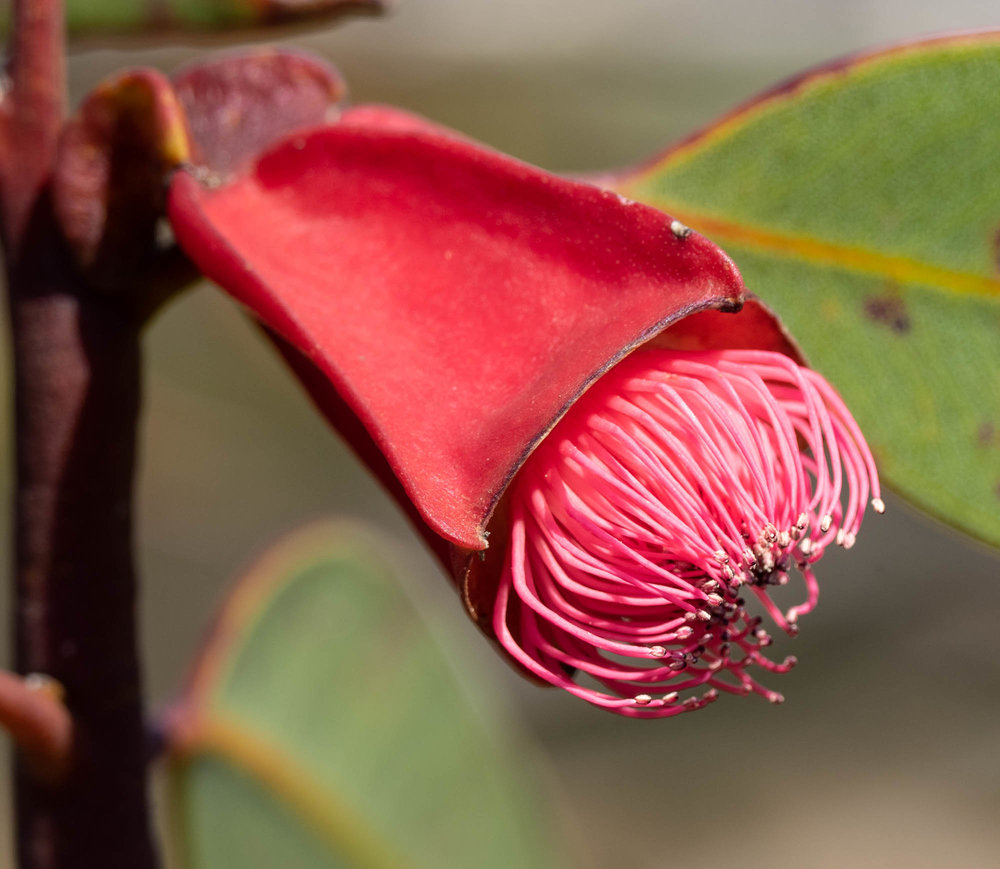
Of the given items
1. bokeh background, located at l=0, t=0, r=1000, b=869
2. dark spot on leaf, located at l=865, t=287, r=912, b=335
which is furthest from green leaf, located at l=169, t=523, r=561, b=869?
bokeh background, located at l=0, t=0, r=1000, b=869

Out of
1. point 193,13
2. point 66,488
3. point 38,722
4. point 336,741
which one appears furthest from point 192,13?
point 336,741

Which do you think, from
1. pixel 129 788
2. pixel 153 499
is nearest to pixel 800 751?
pixel 153 499

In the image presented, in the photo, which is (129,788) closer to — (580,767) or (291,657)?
(291,657)

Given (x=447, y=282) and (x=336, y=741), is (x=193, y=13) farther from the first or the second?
(x=336, y=741)

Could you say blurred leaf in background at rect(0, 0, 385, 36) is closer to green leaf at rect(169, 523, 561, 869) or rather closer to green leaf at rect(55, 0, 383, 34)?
green leaf at rect(55, 0, 383, 34)

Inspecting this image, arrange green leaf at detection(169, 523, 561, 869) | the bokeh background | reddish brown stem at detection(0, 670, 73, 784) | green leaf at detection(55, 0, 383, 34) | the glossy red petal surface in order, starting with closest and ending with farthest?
the glossy red petal surface, reddish brown stem at detection(0, 670, 73, 784), green leaf at detection(55, 0, 383, 34), green leaf at detection(169, 523, 561, 869), the bokeh background

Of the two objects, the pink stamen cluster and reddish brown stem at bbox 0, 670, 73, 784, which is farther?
reddish brown stem at bbox 0, 670, 73, 784
